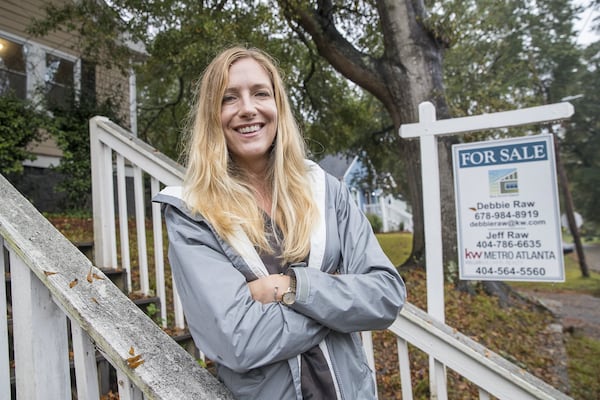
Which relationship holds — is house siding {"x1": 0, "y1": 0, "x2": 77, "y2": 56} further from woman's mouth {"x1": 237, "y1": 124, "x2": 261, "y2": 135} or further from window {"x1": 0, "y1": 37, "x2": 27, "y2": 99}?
woman's mouth {"x1": 237, "y1": 124, "x2": 261, "y2": 135}

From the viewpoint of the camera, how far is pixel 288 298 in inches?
47.8

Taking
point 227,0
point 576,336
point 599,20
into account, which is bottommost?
point 576,336

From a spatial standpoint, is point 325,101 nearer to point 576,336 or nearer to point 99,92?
point 99,92

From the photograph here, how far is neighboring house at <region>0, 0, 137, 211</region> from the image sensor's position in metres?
7.66

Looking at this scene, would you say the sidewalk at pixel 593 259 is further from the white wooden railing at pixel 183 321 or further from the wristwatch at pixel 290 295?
the wristwatch at pixel 290 295

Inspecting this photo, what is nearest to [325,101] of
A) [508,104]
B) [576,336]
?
[508,104]

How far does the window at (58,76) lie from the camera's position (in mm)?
8219

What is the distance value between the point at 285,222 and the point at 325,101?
30.8 feet

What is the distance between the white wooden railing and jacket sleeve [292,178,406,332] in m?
0.90

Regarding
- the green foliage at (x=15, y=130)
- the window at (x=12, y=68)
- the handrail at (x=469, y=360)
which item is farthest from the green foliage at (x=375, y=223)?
the handrail at (x=469, y=360)

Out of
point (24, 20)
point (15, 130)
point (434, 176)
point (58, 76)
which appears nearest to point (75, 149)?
point (15, 130)

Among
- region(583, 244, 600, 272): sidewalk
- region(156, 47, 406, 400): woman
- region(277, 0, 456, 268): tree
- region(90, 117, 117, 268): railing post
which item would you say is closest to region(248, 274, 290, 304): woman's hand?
region(156, 47, 406, 400): woman

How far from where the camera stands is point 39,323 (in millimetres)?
1412

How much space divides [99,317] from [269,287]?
1.83ft
